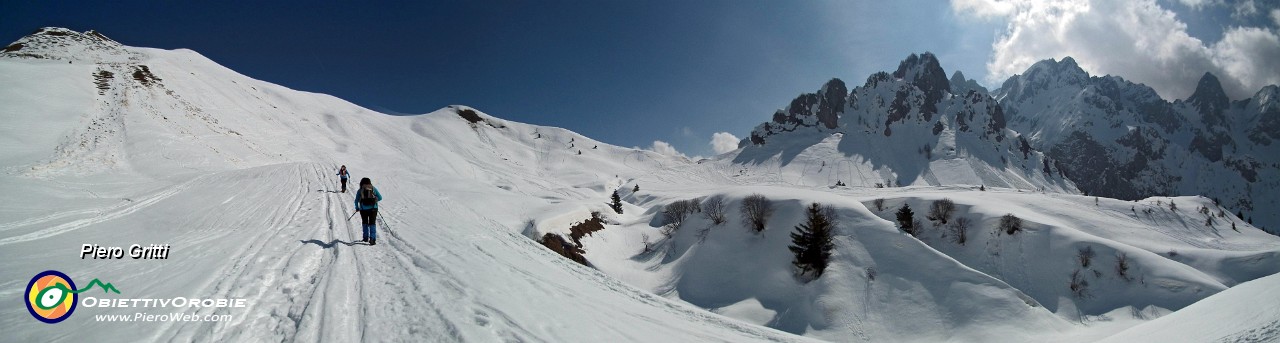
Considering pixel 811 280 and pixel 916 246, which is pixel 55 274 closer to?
pixel 811 280

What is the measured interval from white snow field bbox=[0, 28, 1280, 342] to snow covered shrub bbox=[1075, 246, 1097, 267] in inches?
13.6

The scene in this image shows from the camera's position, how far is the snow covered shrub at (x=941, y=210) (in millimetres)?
40688

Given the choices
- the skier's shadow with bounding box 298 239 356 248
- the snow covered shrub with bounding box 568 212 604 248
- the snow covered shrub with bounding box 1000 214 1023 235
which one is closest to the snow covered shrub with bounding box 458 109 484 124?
the snow covered shrub with bounding box 568 212 604 248

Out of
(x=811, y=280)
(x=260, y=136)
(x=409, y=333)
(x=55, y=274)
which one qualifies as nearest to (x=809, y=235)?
(x=811, y=280)

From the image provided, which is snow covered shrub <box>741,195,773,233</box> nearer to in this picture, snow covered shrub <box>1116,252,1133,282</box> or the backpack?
snow covered shrub <box>1116,252,1133,282</box>

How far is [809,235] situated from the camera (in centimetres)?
2830

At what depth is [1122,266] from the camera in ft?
96.1

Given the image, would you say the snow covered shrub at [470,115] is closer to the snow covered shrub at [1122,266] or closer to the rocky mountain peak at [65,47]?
→ the rocky mountain peak at [65,47]

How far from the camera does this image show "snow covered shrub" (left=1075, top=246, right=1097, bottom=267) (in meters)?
30.7

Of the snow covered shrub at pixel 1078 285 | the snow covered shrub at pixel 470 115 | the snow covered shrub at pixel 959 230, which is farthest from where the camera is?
the snow covered shrub at pixel 470 115

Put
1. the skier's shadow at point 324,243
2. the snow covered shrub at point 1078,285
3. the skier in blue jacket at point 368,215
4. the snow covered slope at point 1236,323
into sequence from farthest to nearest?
the snow covered shrub at point 1078,285 → the skier in blue jacket at point 368,215 → the skier's shadow at point 324,243 → the snow covered slope at point 1236,323

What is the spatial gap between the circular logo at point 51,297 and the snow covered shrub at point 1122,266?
47.0 m

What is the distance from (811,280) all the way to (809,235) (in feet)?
9.93

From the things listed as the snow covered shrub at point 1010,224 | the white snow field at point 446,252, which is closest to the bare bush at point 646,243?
the white snow field at point 446,252
